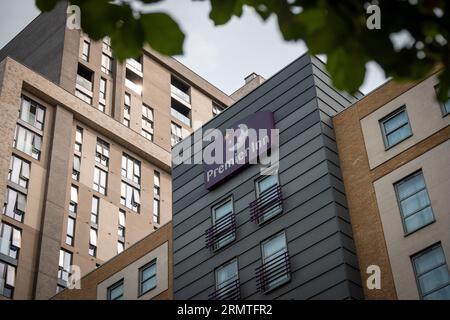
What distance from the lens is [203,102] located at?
79312mm

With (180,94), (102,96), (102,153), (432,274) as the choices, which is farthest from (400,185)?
(180,94)

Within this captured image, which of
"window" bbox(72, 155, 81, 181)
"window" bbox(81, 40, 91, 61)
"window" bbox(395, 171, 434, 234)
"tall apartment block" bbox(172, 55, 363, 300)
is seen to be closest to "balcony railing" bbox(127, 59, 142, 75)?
"window" bbox(81, 40, 91, 61)

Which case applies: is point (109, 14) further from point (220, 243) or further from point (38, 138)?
point (38, 138)

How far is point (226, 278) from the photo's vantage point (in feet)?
80.0

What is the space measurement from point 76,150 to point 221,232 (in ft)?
127

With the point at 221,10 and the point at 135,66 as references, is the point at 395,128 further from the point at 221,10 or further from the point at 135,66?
the point at 135,66

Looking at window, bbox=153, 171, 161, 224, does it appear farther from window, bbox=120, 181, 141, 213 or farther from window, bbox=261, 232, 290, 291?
window, bbox=261, 232, 290, 291

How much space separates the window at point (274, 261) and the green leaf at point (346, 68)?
18.5 metres

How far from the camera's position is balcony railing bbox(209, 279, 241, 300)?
76.9 ft

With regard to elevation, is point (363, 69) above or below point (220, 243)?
below

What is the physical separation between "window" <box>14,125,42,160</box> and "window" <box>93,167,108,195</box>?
5.41m
